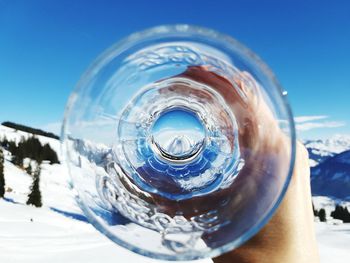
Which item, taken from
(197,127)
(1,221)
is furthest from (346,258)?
(1,221)

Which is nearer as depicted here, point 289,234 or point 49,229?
point 289,234

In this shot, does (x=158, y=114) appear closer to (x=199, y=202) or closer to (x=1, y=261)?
(x=199, y=202)

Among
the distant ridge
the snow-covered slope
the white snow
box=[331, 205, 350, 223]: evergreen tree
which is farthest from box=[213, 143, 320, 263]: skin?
the distant ridge

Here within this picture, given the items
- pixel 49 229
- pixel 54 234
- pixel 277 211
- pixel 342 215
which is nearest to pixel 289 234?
pixel 277 211

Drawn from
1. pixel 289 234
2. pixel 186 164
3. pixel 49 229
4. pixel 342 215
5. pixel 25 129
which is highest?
pixel 25 129

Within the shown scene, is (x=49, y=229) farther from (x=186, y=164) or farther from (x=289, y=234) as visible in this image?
(x=289, y=234)

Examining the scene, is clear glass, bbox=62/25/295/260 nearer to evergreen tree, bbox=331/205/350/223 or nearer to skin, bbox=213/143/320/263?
skin, bbox=213/143/320/263

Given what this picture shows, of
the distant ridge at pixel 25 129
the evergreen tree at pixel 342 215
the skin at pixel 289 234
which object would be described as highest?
the distant ridge at pixel 25 129

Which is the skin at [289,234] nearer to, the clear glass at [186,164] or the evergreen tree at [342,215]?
the clear glass at [186,164]

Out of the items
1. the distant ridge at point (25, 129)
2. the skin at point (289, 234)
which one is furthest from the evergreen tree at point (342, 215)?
the distant ridge at point (25, 129)
